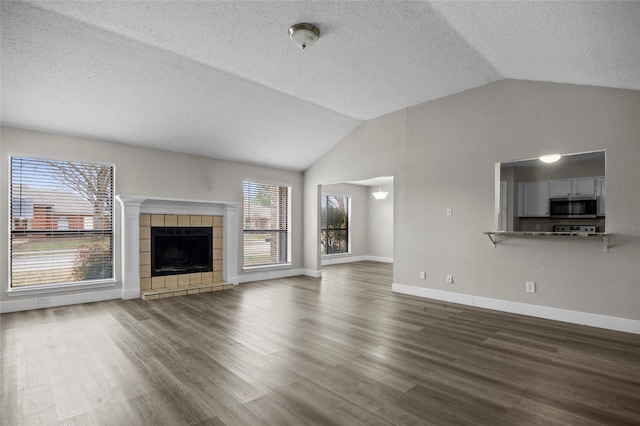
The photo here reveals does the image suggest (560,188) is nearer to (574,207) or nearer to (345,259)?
(574,207)

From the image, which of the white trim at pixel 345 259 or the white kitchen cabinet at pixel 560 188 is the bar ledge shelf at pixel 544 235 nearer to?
the white kitchen cabinet at pixel 560 188

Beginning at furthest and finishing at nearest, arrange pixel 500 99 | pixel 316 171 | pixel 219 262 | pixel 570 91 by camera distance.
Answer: pixel 316 171, pixel 219 262, pixel 500 99, pixel 570 91

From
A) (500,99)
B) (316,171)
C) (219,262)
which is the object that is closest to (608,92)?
(500,99)

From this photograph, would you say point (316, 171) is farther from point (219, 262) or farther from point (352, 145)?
point (219, 262)

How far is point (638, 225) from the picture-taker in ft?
12.0

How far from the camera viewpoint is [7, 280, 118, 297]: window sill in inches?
177

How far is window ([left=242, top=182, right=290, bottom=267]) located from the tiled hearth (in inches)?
25.8

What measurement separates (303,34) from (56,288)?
4.71m

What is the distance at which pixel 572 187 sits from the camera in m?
6.66

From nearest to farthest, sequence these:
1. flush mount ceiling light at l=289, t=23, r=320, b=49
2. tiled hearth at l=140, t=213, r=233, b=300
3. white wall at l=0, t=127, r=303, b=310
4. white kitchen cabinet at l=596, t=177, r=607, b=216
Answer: flush mount ceiling light at l=289, t=23, r=320, b=49 → white wall at l=0, t=127, r=303, b=310 → tiled hearth at l=140, t=213, r=233, b=300 → white kitchen cabinet at l=596, t=177, r=607, b=216

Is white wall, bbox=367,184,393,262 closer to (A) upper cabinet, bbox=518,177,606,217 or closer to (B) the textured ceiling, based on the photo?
(A) upper cabinet, bbox=518,177,606,217

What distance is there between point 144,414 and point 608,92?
17.4 feet

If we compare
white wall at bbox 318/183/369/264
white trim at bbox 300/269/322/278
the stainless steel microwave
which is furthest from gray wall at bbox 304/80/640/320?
white wall at bbox 318/183/369/264

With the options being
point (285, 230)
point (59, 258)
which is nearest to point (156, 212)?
point (59, 258)
